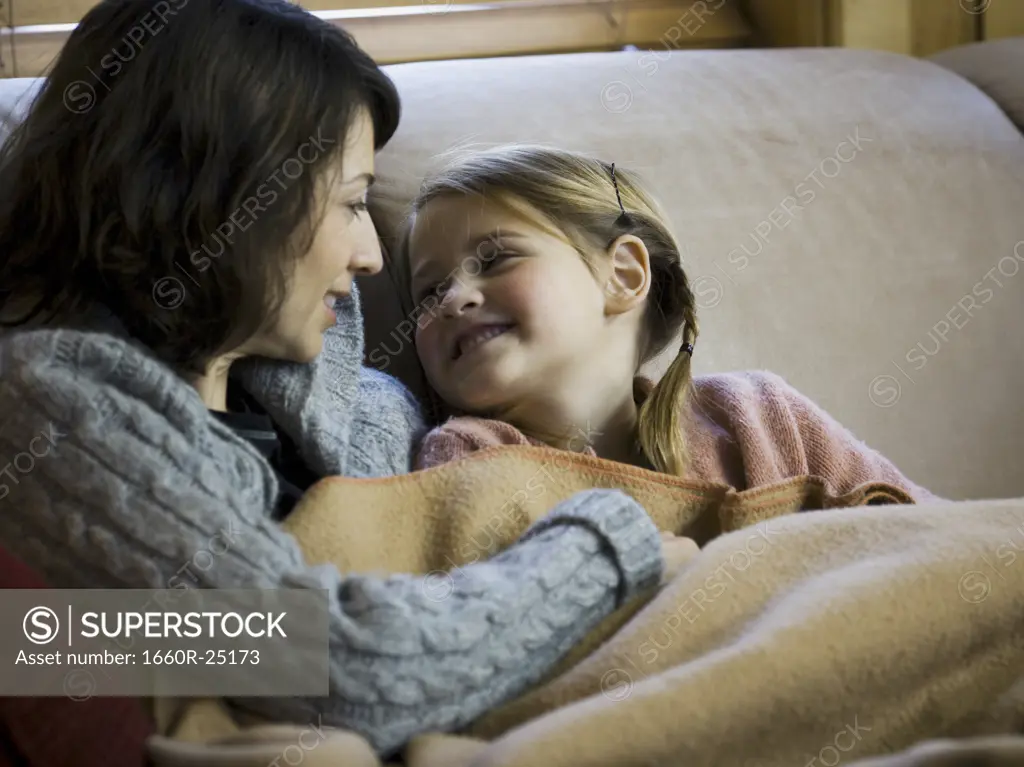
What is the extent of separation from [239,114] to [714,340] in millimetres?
672

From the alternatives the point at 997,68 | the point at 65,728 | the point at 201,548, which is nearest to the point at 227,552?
the point at 201,548

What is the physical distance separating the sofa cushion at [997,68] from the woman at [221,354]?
980mm

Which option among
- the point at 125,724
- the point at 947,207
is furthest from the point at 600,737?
the point at 947,207

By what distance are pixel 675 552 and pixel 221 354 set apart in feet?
1.39

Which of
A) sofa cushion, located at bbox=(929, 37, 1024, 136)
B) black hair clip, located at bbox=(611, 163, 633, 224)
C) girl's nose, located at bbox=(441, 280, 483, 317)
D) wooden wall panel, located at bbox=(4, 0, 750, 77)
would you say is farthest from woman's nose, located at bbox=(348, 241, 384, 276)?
sofa cushion, located at bbox=(929, 37, 1024, 136)

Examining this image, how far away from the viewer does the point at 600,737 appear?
71cm

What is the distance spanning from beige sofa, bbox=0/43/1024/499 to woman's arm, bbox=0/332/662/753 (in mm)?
510

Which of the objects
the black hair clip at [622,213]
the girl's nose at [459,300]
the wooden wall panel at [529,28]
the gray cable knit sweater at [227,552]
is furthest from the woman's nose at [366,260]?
the wooden wall panel at [529,28]

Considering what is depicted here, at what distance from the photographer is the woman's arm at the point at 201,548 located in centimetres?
79

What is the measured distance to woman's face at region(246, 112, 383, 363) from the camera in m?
0.98

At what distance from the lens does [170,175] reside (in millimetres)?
911

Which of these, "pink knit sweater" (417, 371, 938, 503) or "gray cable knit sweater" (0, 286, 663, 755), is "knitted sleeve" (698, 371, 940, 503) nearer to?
"pink knit sweater" (417, 371, 938, 503)

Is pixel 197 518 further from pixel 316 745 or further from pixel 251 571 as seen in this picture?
pixel 316 745

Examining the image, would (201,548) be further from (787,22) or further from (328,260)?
(787,22)
